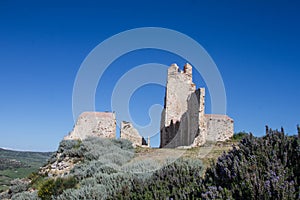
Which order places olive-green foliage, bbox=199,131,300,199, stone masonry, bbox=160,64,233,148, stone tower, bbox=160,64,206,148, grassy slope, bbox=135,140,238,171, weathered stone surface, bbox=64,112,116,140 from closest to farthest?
1. olive-green foliage, bbox=199,131,300,199
2. grassy slope, bbox=135,140,238,171
3. weathered stone surface, bbox=64,112,116,140
4. stone masonry, bbox=160,64,233,148
5. stone tower, bbox=160,64,206,148

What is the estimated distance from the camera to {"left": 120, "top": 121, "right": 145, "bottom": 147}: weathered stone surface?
2334 centimetres

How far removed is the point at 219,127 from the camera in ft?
72.0

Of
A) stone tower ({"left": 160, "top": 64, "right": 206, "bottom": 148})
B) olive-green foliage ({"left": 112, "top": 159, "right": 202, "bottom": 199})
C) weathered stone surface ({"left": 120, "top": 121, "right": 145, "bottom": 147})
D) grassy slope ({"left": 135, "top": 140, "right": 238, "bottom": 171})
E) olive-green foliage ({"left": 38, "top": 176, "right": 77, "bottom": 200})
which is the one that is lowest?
olive-green foliage ({"left": 38, "top": 176, "right": 77, "bottom": 200})

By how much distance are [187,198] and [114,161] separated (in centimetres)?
733

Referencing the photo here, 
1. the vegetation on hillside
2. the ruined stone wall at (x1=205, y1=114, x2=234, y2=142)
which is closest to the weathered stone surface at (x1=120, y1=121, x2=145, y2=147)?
the ruined stone wall at (x1=205, y1=114, x2=234, y2=142)

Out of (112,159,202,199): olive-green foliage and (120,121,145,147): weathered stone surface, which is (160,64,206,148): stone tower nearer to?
(120,121,145,147): weathered stone surface

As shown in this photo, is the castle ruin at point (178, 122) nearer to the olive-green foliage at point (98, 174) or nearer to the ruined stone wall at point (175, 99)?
the ruined stone wall at point (175, 99)

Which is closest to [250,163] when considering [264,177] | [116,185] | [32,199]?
[264,177]

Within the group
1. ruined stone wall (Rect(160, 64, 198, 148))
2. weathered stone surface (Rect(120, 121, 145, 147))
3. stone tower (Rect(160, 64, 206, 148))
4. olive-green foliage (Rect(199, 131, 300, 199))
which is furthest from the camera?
weathered stone surface (Rect(120, 121, 145, 147))

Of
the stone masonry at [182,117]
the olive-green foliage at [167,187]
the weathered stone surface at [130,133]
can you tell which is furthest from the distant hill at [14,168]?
the olive-green foliage at [167,187]

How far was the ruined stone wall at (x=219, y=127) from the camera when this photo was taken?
21734 mm

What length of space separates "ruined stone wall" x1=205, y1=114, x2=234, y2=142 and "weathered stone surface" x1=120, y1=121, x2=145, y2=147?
5.71 m

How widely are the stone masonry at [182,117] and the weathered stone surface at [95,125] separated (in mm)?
4418

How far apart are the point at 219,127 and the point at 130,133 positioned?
6.96 m
